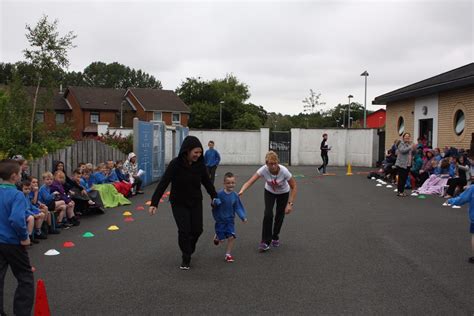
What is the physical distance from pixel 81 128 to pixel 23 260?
6370cm

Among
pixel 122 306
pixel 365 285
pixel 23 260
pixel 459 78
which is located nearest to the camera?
pixel 23 260

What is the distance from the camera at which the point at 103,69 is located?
415 feet

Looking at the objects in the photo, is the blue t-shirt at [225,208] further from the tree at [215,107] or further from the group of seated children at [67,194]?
the tree at [215,107]

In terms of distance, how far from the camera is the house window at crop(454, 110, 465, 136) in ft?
65.1

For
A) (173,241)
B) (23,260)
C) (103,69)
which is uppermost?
(103,69)

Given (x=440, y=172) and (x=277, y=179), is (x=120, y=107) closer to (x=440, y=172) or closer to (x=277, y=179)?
(x=440, y=172)

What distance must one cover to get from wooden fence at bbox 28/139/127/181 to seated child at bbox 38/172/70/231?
1.88 m

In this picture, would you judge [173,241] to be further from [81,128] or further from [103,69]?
[103,69]

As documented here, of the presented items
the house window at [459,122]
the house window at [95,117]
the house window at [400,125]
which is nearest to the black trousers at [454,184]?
the house window at [459,122]

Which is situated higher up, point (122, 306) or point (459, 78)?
point (459, 78)

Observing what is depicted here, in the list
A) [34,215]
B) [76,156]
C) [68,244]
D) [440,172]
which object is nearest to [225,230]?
[68,244]

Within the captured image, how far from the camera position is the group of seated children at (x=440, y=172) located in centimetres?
1555

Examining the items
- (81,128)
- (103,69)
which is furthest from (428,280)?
(103,69)

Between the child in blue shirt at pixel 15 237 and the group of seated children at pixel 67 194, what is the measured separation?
226cm
